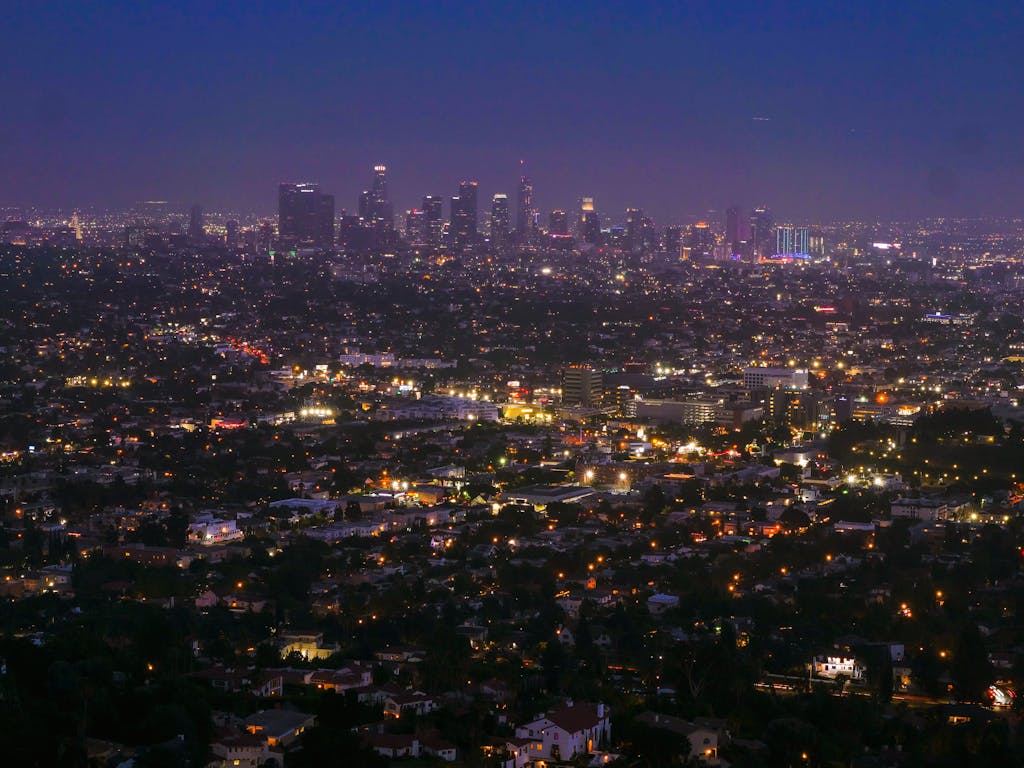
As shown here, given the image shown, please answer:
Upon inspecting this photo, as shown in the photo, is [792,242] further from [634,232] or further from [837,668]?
[837,668]

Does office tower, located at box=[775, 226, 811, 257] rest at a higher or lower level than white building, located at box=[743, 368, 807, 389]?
higher

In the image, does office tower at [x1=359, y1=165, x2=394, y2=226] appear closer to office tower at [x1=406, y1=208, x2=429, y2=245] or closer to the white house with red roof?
office tower at [x1=406, y1=208, x2=429, y2=245]

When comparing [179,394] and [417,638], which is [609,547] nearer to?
[417,638]

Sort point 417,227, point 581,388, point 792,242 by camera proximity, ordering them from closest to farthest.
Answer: point 581,388 → point 417,227 → point 792,242

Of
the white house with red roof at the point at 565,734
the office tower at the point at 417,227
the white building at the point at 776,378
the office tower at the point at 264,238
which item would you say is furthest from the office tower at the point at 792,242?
the white house with red roof at the point at 565,734

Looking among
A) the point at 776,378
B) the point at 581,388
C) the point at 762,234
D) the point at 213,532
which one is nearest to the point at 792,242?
the point at 762,234

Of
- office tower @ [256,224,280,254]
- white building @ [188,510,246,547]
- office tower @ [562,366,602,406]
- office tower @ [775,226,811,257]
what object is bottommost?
white building @ [188,510,246,547]

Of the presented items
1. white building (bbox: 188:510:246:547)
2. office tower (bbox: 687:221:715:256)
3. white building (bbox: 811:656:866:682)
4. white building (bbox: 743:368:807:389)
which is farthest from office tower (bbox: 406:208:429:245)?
white building (bbox: 811:656:866:682)
